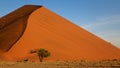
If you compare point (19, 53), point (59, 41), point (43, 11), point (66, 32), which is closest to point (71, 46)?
point (59, 41)

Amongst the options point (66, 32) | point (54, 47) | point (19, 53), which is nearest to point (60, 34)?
point (66, 32)

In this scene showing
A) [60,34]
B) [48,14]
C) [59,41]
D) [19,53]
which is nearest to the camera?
[19,53]

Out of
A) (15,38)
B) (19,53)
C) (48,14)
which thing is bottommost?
(19,53)

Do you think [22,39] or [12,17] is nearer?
[22,39]

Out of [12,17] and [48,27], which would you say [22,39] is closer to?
[48,27]

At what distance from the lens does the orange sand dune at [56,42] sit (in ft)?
180

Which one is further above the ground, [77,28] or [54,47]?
[77,28]

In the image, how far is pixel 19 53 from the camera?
2116 inches

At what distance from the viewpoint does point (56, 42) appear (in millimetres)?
60562

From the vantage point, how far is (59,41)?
203 feet

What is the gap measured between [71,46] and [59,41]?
8.22 ft

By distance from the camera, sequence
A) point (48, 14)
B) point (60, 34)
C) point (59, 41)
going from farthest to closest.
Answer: point (48, 14), point (60, 34), point (59, 41)

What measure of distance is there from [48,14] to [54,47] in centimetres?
1925

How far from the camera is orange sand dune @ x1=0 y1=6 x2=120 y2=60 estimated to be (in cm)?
5491
